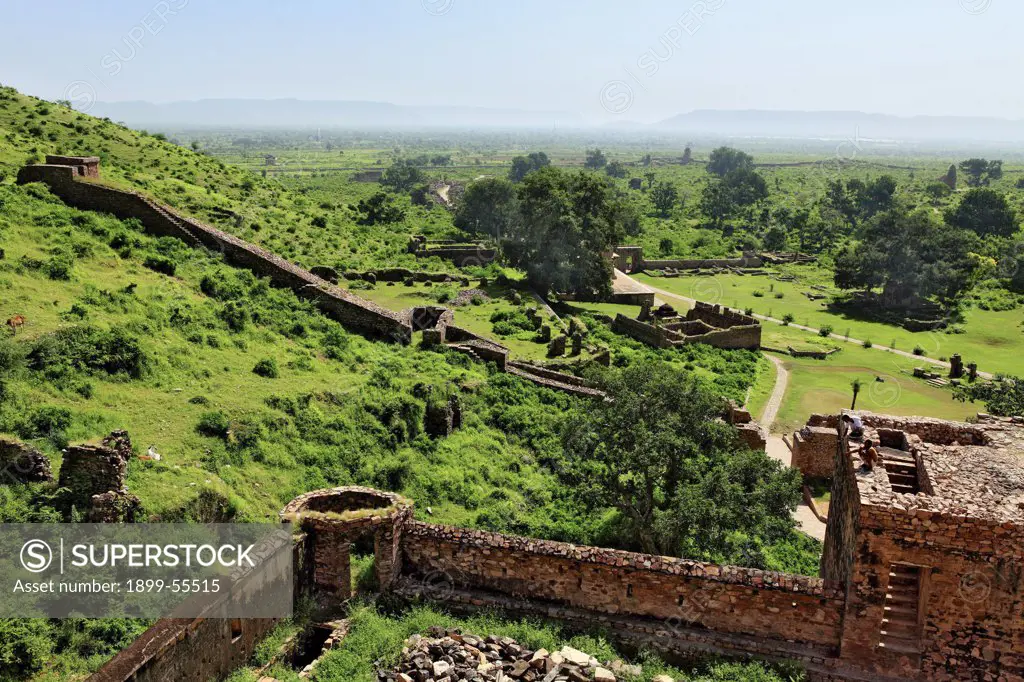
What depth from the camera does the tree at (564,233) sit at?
163ft

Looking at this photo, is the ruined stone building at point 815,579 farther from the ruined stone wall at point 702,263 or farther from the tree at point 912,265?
the ruined stone wall at point 702,263

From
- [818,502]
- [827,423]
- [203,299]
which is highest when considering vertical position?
[203,299]

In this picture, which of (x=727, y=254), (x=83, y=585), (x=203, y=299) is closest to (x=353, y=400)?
(x=203, y=299)

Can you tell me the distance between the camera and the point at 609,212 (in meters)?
52.2

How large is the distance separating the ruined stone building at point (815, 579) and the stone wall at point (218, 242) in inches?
572

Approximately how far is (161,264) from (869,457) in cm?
2207

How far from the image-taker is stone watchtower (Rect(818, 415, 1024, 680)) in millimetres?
11039

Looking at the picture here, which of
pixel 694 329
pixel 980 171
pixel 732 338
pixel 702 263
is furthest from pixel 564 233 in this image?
pixel 980 171

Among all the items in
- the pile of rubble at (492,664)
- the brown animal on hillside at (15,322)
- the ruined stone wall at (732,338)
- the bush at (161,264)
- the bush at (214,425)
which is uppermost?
the bush at (161,264)

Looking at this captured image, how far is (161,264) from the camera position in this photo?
24750 mm

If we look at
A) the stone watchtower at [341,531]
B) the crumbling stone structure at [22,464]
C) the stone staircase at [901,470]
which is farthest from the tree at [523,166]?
the crumbling stone structure at [22,464]

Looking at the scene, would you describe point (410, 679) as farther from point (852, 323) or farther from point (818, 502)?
point (852, 323)

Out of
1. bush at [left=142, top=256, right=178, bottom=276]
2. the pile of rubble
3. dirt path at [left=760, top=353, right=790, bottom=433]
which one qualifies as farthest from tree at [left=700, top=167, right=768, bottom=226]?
the pile of rubble

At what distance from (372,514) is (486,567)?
2317 mm
